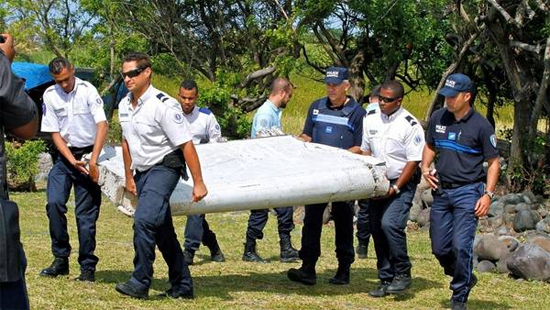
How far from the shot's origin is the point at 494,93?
784 inches

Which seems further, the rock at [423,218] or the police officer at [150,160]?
the rock at [423,218]

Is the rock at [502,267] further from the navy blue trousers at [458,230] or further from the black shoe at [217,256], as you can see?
the black shoe at [217,256]

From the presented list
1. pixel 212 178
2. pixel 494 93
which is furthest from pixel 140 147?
pixel 494 93

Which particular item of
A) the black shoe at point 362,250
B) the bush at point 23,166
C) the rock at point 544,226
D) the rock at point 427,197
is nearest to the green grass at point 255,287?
the black shoe at point 362,250

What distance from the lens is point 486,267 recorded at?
Answer: 10008mm

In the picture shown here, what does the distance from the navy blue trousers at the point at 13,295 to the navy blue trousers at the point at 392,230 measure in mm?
3910

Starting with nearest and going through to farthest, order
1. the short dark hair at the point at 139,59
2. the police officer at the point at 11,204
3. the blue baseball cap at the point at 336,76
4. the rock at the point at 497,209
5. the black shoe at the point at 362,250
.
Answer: the police officer at the point at 11,204 → the short dark hair at the point at 139,59 → the blue baseball cap at the point at 336,76 → the black shoe at the point at 362,250 → the rock at the point at 497,209

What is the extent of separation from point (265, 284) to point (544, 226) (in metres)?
5.73

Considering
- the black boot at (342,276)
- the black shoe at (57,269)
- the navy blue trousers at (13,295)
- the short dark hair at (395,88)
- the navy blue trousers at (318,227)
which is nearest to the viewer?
the navy blue trousers at (13,295)

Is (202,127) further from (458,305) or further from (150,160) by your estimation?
(458,305)

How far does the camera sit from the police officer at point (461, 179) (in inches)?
300

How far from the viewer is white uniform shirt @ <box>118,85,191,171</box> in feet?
24.0

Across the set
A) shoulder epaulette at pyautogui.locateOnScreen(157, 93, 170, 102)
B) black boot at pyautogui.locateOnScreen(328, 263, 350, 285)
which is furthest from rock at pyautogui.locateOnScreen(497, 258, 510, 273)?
shoulder epaulette at pyautogui.locateOnScreen(157, 93, 170, 102)

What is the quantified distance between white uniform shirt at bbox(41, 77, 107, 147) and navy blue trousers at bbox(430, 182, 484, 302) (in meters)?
2.69
